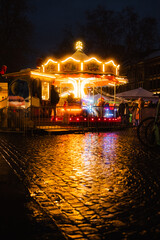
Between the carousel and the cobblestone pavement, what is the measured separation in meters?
10.8

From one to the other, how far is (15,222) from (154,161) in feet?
14.5

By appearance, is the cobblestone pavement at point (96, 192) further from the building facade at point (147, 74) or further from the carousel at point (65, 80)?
the building facade at point (147, 74)

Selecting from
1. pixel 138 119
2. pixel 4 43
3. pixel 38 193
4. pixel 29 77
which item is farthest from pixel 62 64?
pixel 38 193

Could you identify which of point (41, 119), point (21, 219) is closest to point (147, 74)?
point (41, 119)

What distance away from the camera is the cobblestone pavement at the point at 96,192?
2.90 m

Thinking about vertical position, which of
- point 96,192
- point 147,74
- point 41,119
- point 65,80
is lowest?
point 96,192

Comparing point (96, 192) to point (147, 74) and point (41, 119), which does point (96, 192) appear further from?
point (147, 74)

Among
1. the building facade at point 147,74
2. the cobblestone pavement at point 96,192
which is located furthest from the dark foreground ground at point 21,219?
the building facade at point 147,74

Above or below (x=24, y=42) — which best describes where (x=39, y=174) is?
below

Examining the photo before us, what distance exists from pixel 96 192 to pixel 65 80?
21.8 m

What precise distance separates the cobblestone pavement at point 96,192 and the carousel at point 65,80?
424 inches

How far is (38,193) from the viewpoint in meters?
4.12

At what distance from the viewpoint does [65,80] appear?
25.5 metres

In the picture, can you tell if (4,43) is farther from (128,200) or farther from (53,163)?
(128,200)
